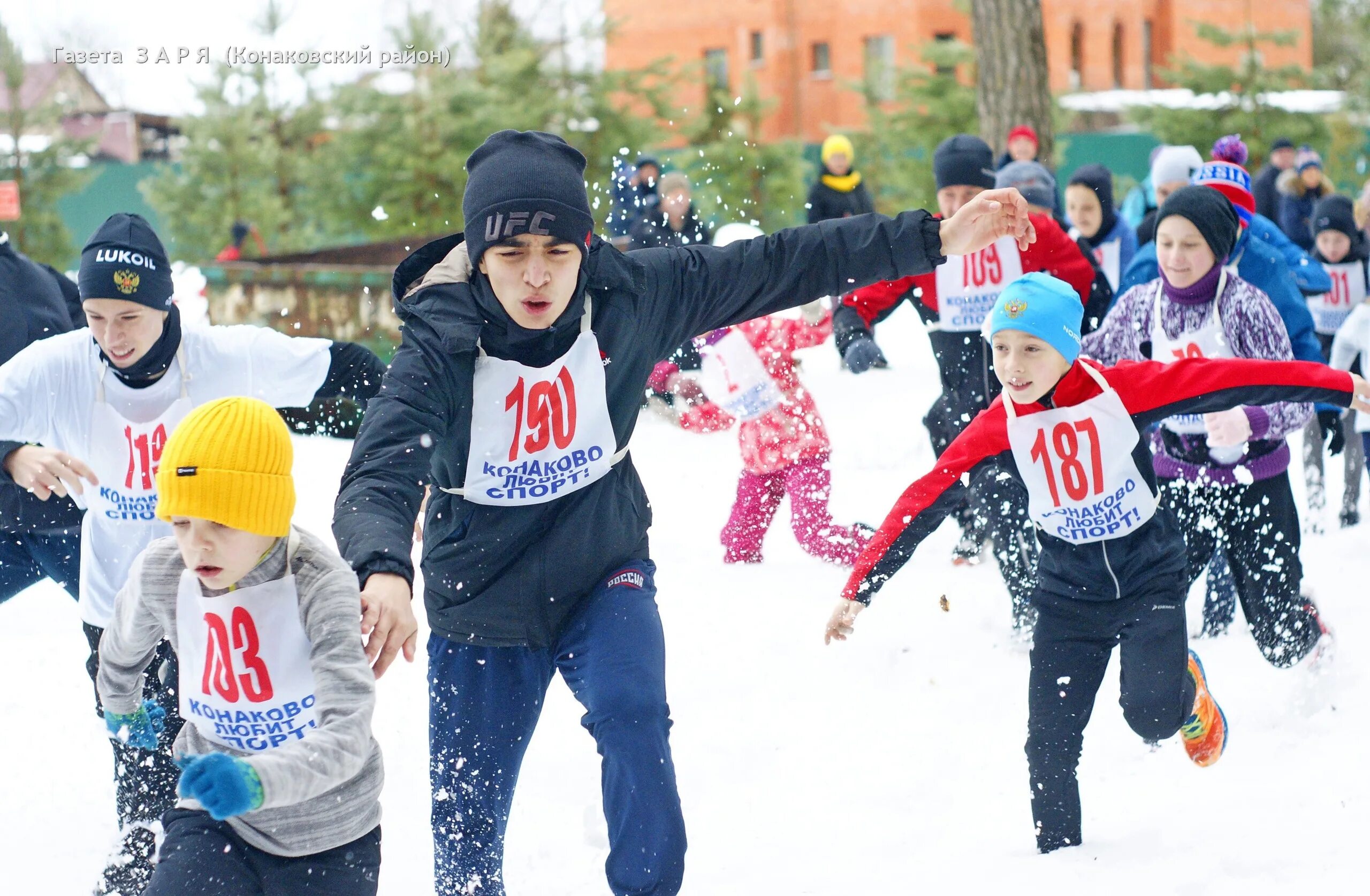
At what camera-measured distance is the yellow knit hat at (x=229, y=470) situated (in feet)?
9.29

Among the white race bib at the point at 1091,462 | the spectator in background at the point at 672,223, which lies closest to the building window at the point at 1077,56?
the spectator in background at the point at 672,223

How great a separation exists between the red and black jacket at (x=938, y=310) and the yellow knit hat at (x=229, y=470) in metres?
3.81

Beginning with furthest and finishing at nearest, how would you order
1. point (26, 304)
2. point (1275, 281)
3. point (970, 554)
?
point (970, 554), point (1275, 281), point (26, 304)

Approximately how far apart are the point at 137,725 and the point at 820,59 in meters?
35.9

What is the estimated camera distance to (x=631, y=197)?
44.0ft

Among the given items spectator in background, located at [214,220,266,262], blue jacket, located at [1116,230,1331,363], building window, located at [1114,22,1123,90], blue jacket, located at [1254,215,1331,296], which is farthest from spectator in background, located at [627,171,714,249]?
building window, located at [1114,22,1123,90]

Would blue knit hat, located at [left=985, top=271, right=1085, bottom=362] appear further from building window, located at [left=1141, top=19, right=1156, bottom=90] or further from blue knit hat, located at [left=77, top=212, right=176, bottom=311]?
building window, located at [left=1141, top=19, right=1156, bottom=90]

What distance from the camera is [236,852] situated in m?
2.93

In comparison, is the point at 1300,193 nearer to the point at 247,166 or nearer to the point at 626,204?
the point at 626,204

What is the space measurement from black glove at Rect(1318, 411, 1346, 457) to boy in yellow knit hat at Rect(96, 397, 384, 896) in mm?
4605

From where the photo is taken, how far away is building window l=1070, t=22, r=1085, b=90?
37.3 m

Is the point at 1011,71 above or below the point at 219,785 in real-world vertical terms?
above

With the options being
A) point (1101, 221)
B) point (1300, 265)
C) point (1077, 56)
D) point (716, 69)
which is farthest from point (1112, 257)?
point (1077, 56)

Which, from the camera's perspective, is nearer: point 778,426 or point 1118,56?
point 778,426
